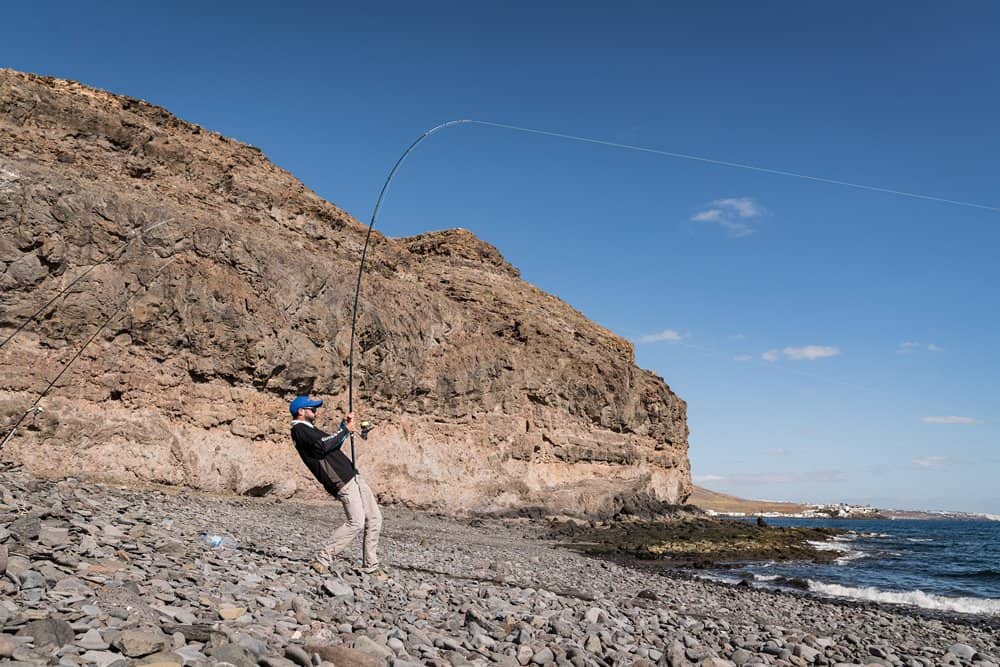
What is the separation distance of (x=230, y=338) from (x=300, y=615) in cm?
1884

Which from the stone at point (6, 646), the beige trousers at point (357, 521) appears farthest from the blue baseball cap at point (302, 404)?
the stone at point (6, 646)

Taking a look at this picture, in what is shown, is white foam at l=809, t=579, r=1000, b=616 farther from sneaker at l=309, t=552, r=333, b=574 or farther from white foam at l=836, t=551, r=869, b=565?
sneaker at l=309, t=552, r=333, b=574

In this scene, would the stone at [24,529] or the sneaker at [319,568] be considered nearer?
the stone at [24,529]

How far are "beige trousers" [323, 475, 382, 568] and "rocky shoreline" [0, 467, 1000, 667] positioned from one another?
332 millimetres

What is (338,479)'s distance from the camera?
7887 millimetres

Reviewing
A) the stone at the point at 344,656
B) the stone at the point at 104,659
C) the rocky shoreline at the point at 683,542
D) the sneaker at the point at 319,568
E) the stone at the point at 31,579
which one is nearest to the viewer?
the stone at the point at 104,659

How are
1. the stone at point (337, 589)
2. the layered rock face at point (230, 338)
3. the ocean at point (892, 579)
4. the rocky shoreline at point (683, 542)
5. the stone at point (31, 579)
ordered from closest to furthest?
1. the stone at point (31, 579)
2. the stone at point (337, 589)
3. the ocean at point (892, 579)
4. the layered rock face at point (230, 338)
5. the rocky shoreline at point (683, 542)

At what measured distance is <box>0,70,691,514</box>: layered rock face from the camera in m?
18.5

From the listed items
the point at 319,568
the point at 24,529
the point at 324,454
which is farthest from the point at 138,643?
the point at 324,454

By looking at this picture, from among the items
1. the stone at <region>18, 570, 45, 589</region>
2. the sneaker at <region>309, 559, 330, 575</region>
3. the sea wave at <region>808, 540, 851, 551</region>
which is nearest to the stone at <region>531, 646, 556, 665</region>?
the sneaker at <region>309, 559, 330, 575</region>

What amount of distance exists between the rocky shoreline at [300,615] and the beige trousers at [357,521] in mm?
332

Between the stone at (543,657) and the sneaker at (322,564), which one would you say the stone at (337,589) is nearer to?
the sneaker at (322,564)

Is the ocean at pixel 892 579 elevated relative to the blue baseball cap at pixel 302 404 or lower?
lower

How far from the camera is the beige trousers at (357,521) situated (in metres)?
7.86
